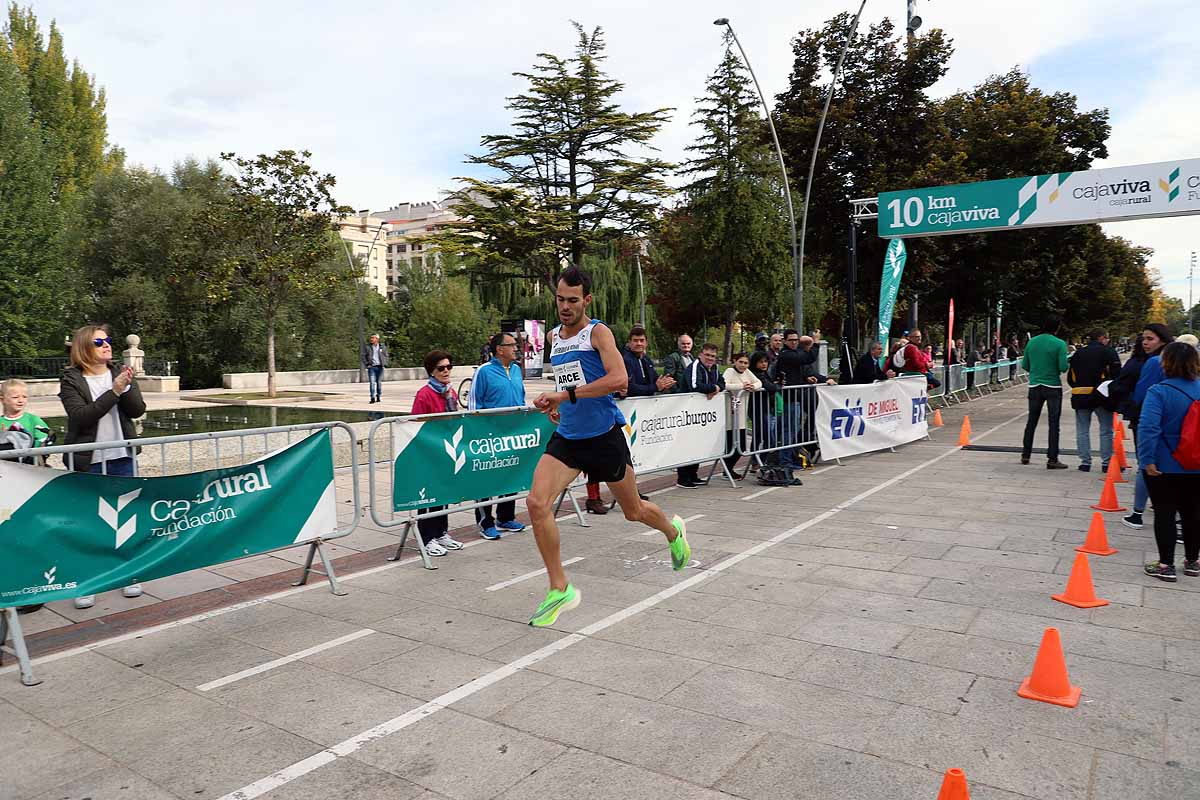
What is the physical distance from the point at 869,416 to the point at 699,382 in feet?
13.3

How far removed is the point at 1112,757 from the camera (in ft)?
10.6

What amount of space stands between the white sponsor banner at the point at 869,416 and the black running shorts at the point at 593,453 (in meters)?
6.73

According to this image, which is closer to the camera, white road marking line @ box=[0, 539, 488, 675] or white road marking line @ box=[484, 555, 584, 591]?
white road marking line @ box=[0, 539, 488, 675]

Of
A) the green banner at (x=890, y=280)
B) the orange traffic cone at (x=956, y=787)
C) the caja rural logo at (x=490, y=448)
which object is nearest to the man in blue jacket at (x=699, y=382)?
the caja rural logo at (x=490, y=448)

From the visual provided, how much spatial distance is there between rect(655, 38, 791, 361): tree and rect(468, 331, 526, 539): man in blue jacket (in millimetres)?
28940

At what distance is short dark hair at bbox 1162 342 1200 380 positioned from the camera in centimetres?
565

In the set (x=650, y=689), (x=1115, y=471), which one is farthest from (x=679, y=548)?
(x=1115, y=471)

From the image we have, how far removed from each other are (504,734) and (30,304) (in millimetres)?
34578

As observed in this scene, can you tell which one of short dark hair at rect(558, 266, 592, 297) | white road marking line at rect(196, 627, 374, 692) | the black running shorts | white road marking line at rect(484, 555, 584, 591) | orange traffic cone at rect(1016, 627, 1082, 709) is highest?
short dark hair at rect(558, 266, 592, 297)

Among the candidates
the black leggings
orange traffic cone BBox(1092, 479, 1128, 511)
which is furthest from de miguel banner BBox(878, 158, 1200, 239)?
the black leggings

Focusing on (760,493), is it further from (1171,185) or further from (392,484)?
(1171,185)

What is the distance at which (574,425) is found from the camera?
194 inches

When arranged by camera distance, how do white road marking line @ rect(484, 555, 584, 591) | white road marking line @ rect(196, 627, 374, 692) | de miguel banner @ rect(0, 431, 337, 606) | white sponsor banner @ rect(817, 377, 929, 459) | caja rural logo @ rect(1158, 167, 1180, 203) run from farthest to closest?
1. caja rural logo @ rect(1158, 167, 1180, 203)
2. white sponsor banner @ rect(817, 377, 929, 459)
3. white road marking line @ rect(484, 555, 584, 591)
4. de miguel banner @ rect(0, 431, 337, 606)
5. white road marking line @ rect(196, 627, 374, 692)

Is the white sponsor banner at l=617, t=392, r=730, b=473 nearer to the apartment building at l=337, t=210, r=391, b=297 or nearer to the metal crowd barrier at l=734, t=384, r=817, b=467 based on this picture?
the metal crowd barrier at l=734, t=384, r=817, b=467
